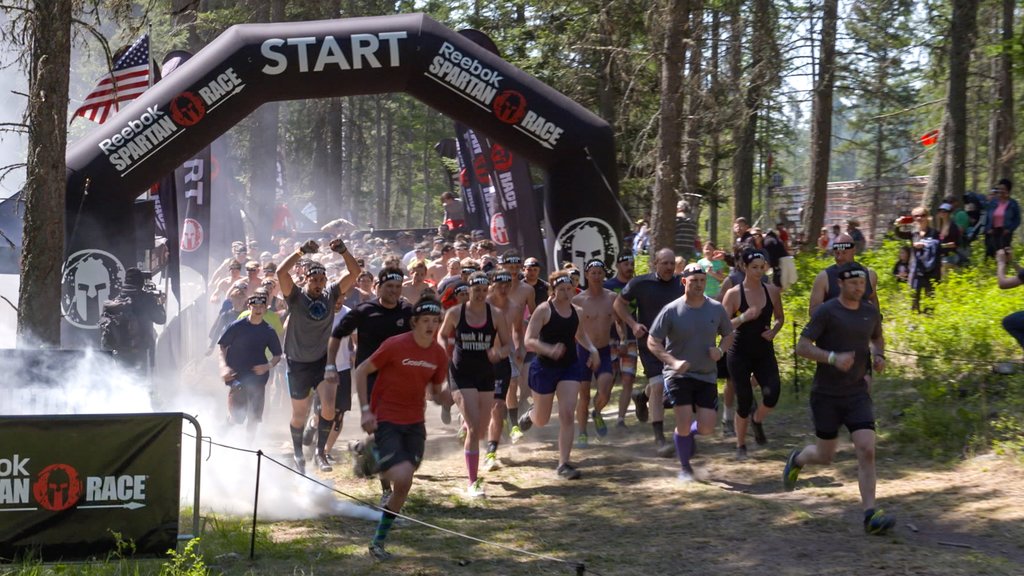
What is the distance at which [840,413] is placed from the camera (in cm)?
845

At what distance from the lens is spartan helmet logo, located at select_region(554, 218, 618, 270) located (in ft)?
47.7

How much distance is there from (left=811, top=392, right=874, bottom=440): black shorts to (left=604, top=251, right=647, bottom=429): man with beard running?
388 cm

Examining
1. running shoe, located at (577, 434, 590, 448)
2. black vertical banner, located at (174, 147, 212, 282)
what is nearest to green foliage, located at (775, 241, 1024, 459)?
running shoe, located at (577, 434, 590, 448)

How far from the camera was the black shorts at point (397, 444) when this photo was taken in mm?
8012

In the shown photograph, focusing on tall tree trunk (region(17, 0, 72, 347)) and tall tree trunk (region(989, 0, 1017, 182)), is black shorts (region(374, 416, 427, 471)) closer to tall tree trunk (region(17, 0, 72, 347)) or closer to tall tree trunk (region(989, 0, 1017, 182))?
tall tree trunk (region(17, 0, 72, 347))

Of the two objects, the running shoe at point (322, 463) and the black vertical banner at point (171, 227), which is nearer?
the running shoe at point (322, 463)

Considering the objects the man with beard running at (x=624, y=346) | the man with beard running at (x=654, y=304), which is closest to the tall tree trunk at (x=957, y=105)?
the man with beard running at (x=624, y=346)

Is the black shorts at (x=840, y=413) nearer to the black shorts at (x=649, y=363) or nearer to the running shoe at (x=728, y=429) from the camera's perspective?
the black shorts at (x=649, y=363)

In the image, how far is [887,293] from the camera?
53.1 feet

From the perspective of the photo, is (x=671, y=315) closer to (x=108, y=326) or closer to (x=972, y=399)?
(x=972, y=399)

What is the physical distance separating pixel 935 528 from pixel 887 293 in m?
8.16

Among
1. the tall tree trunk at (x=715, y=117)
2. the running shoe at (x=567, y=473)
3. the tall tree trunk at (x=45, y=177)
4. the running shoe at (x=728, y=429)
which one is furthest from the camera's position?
the tall tree trunk at (x=715, y=117)

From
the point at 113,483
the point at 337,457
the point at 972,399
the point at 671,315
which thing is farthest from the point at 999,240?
the point at 113,483

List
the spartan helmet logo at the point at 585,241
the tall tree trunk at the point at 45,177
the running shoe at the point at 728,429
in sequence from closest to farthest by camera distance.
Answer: the tall tree trunk at the point at 45,177, the running shoe at the point at 728,429, the spartan helmet logo at the point at 585,241
